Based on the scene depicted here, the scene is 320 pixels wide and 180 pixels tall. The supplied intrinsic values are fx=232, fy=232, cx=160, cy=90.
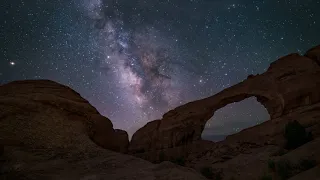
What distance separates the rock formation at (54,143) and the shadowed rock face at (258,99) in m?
15.7

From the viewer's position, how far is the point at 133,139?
121ft

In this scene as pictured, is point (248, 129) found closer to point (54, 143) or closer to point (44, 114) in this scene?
point (54, 143)

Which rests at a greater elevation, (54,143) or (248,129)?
(248,129)

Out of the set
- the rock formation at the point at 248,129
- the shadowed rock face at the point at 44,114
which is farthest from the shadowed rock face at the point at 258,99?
the shadowed rock face at the point at 44,114

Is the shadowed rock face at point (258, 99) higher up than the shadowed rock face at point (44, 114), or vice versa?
the shadowed rock face at point (258, 99)

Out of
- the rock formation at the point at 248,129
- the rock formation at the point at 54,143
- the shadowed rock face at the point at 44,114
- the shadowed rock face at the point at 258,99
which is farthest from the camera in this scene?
the shadowed rock face at the point at 258,99

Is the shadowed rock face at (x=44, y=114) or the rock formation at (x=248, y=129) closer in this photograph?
the shadowed rock face at (x=44, y=114)

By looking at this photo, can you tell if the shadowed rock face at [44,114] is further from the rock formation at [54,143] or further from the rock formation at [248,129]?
the rock formation at [248,129]

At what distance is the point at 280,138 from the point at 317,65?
1062 centimetres

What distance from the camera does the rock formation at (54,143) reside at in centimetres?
965

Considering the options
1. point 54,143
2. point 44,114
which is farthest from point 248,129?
point 44,114

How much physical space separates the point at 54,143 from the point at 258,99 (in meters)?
26.0

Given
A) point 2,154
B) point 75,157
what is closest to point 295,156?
point 75,157

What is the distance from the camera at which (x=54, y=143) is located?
12961 mm
